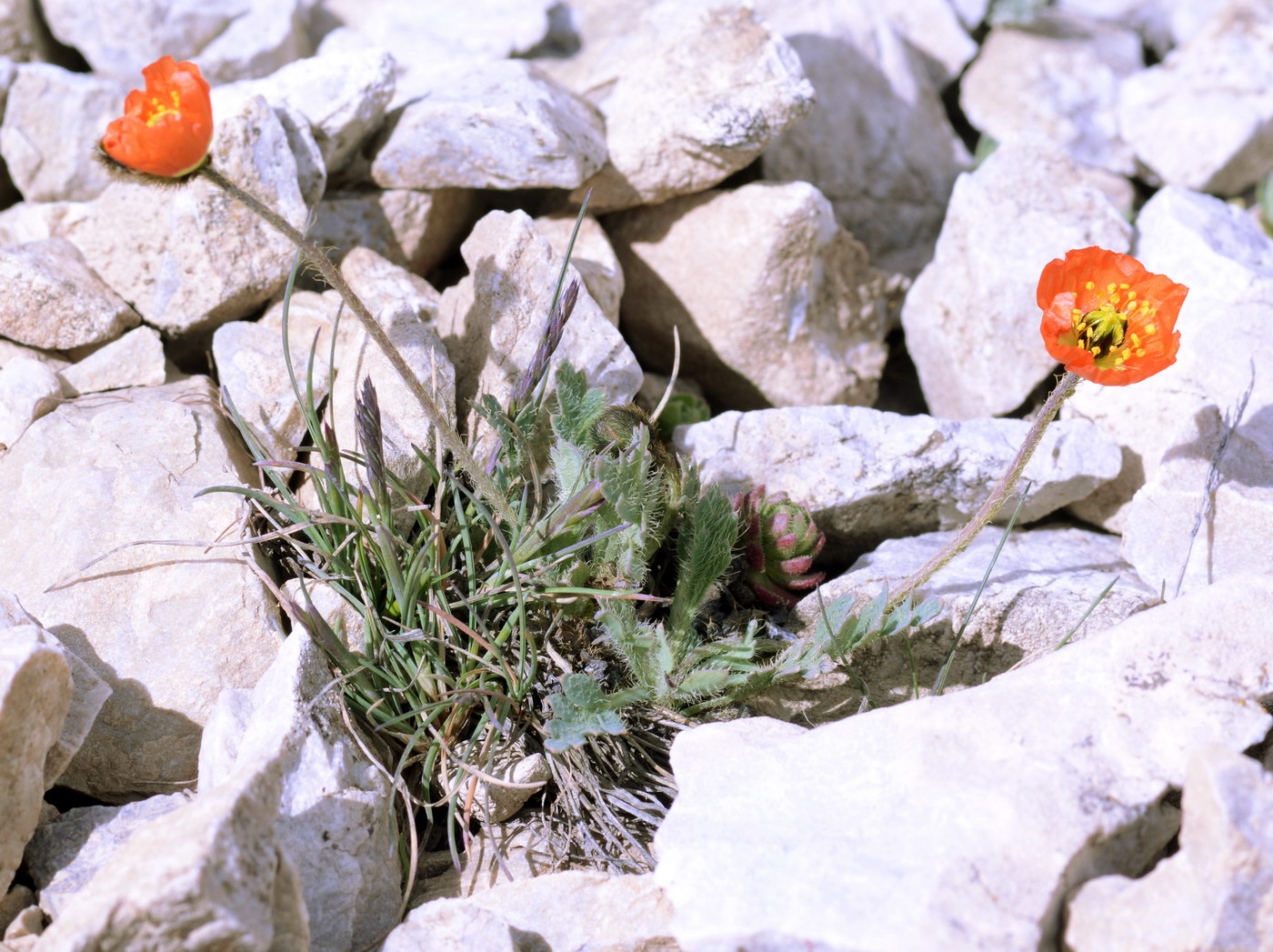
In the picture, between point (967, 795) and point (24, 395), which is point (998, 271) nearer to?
point (967, 795)

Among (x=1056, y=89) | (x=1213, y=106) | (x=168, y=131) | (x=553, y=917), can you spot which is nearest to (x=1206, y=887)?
(x=553, y=917)

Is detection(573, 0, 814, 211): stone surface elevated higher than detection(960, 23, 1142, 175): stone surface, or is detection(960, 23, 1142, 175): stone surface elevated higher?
detection(573, 0, 814, 211): stone surface

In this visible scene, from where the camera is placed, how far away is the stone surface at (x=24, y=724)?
1730 millimetres

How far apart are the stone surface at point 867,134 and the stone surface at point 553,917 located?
8.76 ft

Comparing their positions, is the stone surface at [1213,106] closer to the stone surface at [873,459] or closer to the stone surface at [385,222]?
the stone surface at [873,459]

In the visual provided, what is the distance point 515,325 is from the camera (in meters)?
2.61

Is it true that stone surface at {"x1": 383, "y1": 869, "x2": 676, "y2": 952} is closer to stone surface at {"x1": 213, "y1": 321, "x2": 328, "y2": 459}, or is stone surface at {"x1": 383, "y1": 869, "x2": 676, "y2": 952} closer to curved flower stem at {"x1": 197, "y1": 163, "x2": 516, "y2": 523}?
curved flower stem at {"x1": 197, "y1": 163, "x2": 516, "y2": 523}

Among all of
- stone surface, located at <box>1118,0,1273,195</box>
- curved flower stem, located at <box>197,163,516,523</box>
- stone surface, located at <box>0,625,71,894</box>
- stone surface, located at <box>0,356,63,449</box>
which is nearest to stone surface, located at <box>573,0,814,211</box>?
curved flower stem, located at <box>197,163,516,523</box>

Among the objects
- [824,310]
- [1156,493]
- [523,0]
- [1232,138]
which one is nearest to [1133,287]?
[1156,493]

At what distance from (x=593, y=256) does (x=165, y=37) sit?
1.87 m

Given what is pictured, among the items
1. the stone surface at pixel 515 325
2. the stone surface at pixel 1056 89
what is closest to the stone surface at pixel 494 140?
the stone surface at pixel 515 325

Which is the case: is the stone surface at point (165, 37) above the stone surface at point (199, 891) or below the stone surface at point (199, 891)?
above

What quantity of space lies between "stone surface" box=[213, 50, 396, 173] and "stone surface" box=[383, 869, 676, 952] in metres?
2.22

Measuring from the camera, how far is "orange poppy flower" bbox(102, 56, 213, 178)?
1.67 metres
